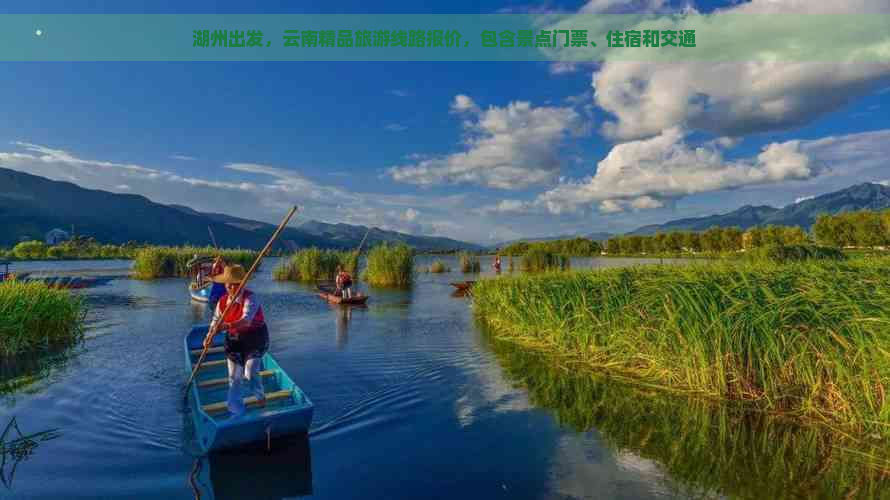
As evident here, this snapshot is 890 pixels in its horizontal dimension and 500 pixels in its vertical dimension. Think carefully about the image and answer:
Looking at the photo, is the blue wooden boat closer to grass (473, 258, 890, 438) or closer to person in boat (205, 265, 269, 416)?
person in boat (205, 265, 269, 416)

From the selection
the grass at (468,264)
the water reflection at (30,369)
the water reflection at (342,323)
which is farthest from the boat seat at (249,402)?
the grass at (468,264)

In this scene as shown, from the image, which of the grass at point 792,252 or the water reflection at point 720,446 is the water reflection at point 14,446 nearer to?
the water reflection at point 720,446

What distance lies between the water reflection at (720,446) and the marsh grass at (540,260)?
39522 mm

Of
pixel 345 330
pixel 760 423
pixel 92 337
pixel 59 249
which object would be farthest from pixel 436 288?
pixel 59 249

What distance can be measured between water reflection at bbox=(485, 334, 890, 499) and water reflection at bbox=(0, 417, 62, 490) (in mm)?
9526

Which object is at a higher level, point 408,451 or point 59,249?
point 59,249

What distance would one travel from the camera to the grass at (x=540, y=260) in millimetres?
50250

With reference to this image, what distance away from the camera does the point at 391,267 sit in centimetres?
4019

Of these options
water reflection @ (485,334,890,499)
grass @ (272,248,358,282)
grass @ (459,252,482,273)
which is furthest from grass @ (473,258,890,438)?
grass @ (459,252,482,273)

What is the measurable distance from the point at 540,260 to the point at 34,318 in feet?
141

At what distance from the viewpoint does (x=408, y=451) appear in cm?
791

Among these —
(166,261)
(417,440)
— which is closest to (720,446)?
(417,440)

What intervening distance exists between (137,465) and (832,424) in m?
12.2

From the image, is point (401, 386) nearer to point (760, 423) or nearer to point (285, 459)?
point (285, 459)
